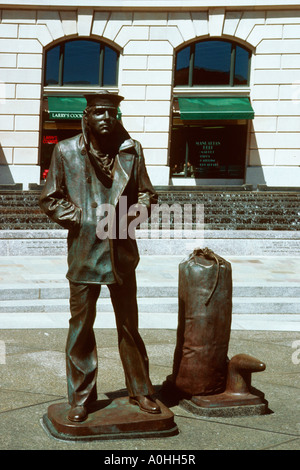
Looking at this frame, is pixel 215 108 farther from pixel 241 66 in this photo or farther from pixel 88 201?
pixel 88 201

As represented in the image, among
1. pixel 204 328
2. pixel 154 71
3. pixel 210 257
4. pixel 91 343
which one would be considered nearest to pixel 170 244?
pixel 210 257

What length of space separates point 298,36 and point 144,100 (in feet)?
17.7

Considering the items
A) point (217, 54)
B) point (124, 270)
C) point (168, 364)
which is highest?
point (217, 54)

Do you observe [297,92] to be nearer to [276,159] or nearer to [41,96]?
[276,159]

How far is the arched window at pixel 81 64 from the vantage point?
23.6 meters

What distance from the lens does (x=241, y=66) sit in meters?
23.7

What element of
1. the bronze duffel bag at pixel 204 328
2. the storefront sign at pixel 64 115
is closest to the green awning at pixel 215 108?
the storefront sign at pixel 64 115

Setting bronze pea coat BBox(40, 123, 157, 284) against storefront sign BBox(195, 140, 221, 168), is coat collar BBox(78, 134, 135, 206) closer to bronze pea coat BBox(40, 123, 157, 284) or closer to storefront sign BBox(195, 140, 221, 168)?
bronze pea coat BBox(40, 123, 157, 284)

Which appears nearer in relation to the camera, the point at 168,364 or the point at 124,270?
the point at 124,270

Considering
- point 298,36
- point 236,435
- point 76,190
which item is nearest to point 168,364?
point 236,435

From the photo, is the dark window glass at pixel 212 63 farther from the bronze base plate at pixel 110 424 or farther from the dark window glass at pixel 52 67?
the bronze base plate at pixel 110 424

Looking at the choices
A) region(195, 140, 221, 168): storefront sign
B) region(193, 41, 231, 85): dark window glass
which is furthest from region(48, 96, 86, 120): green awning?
region(195, 140, 221, 168): storefront sign

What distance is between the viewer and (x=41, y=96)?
2327cm

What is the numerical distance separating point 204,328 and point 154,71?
743 inches
